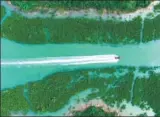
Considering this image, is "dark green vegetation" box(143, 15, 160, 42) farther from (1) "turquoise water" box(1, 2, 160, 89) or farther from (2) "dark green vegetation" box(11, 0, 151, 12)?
(2) "dark green vegetation" box(11, 0, 151, 12)

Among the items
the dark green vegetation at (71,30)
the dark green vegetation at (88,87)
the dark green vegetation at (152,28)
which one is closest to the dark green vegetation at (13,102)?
the dark green vegetation at (88,87)

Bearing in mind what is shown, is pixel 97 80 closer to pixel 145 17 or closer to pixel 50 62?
pixel 50 62

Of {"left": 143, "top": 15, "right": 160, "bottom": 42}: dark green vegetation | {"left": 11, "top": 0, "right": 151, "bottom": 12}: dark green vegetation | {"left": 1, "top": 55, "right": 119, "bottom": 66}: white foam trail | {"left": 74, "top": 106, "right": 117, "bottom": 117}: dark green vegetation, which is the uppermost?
{"left": 11, "top": 0, "right": 151, "bottom": 12}: dark green vegetation

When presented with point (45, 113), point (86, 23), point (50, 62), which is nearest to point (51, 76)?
point (50, 62)

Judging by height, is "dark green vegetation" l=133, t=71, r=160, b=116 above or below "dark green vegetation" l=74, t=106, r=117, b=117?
above

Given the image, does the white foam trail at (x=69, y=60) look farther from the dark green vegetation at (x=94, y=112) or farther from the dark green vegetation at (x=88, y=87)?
the dark green vegetation at (x=94, y=112)

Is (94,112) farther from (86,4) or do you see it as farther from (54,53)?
(86,4)

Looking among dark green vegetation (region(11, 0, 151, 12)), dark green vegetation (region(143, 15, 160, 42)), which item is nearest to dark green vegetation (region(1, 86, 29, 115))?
dark green vegetation (region(11, 0, 151, 12))
